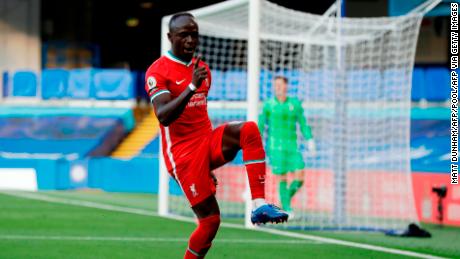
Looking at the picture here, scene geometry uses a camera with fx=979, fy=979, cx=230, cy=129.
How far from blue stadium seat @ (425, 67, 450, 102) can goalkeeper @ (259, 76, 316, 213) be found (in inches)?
370

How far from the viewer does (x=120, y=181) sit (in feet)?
63.4

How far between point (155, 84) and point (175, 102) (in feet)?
1.12

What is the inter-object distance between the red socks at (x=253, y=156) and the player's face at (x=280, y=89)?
6.10 m

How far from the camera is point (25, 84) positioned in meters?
26.8

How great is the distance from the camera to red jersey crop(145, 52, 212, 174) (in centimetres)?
700

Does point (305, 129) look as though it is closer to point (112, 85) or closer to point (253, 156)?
point (253, 156)

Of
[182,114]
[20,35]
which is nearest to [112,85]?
[20,35]

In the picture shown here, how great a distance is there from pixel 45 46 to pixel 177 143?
83.8ft

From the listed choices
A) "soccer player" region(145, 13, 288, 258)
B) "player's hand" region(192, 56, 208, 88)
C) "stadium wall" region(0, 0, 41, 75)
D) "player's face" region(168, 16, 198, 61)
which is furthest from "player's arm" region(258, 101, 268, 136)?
"stadium wall" region(0, 0, 41, 75)

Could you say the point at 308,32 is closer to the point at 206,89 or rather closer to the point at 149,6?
the point at 206,89

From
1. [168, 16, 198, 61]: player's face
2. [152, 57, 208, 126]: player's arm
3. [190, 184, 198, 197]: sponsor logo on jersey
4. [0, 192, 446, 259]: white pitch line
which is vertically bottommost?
[0, 192, 446, 259]: white pitch line

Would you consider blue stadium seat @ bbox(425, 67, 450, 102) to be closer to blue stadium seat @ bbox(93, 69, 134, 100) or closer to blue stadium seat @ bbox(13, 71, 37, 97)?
blue stadium seat @ bbox(93, 69, 134, 100)

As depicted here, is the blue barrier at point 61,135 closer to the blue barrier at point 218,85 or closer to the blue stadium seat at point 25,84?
the blue stadium seat at point 25,84

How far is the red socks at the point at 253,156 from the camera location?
22.3ft
